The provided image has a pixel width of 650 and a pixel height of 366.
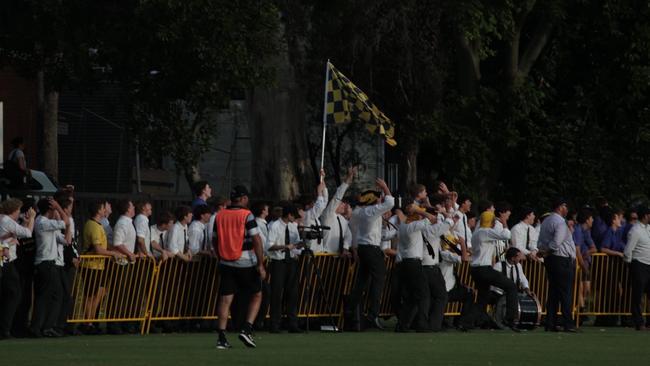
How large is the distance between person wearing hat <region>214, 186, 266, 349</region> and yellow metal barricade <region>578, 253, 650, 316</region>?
8.26m

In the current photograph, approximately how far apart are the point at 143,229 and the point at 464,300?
4.63 m

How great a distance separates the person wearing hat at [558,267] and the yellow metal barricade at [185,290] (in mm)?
4653

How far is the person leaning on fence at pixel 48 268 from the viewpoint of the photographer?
2145 cm

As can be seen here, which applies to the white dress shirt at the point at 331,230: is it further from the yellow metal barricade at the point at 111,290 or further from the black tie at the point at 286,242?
the yellow metal barricade at the point at 111,290

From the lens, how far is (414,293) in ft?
74.5

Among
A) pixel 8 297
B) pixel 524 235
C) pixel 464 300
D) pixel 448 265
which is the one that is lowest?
pixel 8 297

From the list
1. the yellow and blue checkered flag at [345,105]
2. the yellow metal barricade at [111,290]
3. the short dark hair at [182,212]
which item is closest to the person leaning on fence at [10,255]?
the yellow metal barricade at [111,290]

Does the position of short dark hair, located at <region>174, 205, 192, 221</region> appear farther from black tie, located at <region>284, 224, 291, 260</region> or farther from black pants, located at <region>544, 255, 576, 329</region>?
black pants, located at <region>544, 255, 576, 329</region>

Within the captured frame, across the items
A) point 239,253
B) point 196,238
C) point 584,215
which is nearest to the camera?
point 239,253

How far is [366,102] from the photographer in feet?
87.5

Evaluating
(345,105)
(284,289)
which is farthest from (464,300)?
(345,105)

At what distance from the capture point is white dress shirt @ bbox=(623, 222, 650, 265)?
24531 millimetres

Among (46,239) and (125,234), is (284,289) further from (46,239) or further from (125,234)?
(46,239)

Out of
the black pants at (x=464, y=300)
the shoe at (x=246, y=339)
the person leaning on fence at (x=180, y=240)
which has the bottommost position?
the shoe at (x=246, y=339)
